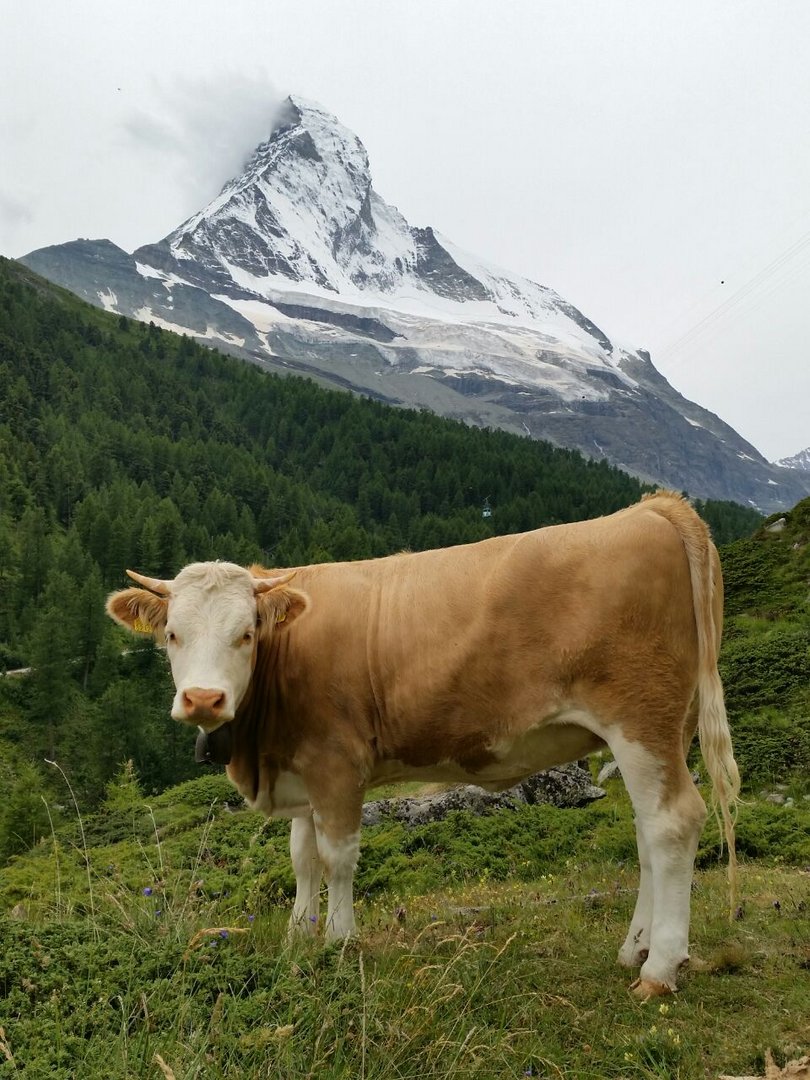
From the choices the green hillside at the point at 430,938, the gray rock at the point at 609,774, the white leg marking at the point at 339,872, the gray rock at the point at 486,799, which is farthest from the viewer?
the gray rock at the point at 609,774

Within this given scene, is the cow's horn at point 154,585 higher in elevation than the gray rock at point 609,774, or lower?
higher

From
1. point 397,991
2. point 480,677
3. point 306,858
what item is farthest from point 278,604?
point 397,991

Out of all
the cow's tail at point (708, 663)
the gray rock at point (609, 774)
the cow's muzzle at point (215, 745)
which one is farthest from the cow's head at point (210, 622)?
the gray rock at point (609, 774)

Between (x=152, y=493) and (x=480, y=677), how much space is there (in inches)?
4748

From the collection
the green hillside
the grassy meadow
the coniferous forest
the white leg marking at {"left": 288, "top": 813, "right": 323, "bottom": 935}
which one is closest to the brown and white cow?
the white leg marking at {"left": 288, "top": 813, "right": 323, "bottom": 935}

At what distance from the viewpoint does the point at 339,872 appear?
5844mm

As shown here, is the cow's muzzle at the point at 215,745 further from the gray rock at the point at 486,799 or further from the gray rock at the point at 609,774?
the gray rock at the point at 609,774

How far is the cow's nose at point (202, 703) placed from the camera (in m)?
5.25

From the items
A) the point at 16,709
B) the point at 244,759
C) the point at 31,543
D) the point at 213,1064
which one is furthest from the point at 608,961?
the point at 31,543

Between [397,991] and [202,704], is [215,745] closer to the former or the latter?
[202,704]

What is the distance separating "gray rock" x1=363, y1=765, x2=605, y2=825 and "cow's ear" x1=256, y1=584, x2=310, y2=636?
693cm

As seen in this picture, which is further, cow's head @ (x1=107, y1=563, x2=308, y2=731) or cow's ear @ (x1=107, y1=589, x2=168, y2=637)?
cow's ear @ (x1=107, y1=589, x2=168, y2=637)

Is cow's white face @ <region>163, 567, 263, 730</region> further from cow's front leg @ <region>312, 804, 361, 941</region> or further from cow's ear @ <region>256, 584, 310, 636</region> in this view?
cow's front leg @ <region>312, 804, 361, 941</region>

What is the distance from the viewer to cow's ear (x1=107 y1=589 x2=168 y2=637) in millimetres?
6207
